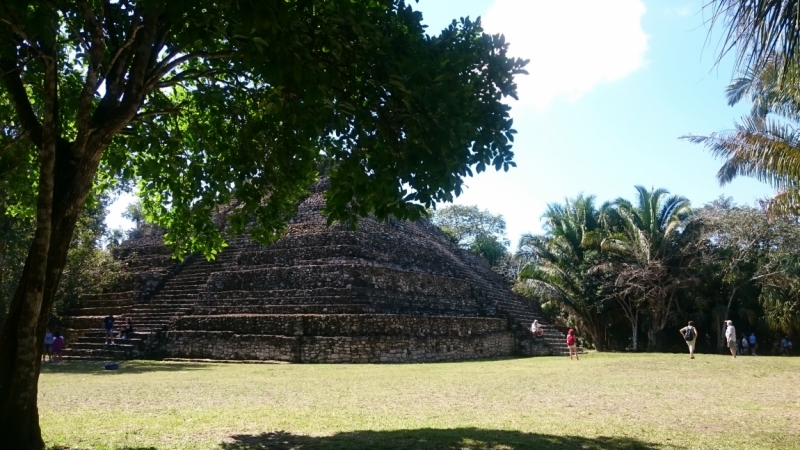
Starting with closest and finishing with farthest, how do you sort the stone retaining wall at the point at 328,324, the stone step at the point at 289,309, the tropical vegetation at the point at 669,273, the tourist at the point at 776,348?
the stone retaining wall at the point at 328,324, the stone step at the point at 289,309, the tropical vegetation at the point at 669,273, the tourist at the point at 776,348

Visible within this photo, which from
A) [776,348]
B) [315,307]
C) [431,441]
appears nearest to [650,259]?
[776,348]

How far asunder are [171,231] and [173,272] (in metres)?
18.2

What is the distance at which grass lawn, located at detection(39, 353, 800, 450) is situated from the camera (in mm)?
6172

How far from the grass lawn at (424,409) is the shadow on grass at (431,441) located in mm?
19

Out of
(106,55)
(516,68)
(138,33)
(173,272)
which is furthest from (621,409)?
(173,272)

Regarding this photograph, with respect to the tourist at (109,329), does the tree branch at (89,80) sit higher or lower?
higher

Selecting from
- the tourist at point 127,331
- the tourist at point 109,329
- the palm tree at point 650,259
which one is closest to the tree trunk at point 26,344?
the tourist at point 109,329

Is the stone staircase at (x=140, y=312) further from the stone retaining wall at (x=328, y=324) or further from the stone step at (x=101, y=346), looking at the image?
the stone retaining wall at (x=328, y=324)

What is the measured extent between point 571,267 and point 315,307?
15035 millimetres

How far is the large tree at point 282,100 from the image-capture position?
5.15 m

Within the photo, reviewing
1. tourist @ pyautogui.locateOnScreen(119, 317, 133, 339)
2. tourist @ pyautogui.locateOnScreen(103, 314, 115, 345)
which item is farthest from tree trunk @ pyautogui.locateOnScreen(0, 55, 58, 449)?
tourist @ pyautogui.locateOnScreen(119, 317, 133, 339)

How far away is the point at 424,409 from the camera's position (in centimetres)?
855

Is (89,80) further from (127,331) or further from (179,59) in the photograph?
(127,331)

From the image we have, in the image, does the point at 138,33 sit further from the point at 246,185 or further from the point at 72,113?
the point at 72,113
